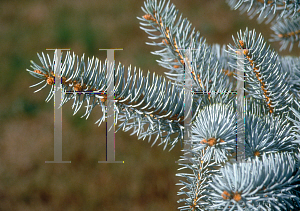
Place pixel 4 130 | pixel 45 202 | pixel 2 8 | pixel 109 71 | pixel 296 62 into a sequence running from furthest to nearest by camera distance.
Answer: pixel 2 8, pixel 4 130, pixel 45 202, pixel 296 62, pixel 109 71

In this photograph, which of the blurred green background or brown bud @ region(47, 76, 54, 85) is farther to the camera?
the blurred green background

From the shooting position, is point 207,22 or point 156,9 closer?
point 156,9

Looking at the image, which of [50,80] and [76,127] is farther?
[76,127]

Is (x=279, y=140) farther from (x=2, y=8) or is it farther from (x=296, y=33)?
(x=2, y=8)

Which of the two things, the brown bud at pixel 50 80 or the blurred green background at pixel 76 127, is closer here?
the brown bud at pixel 50 80

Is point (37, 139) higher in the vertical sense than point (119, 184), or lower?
higher

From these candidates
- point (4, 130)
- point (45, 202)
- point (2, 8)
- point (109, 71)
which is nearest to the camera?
point (109, 71)

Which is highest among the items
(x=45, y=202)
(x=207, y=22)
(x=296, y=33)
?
(x=207, y=22)

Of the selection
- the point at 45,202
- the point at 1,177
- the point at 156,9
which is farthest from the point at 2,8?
the point at 156,9
